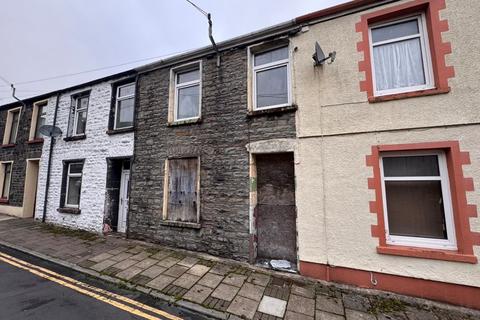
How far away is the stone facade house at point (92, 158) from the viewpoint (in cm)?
753

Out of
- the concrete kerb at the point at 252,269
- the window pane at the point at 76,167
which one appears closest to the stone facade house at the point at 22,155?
the window pane at the point at 76,167

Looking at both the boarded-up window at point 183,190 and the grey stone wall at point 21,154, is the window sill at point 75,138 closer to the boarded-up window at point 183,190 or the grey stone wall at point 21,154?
the grey stone wall at point 21,154

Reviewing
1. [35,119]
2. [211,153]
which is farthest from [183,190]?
[35,119]

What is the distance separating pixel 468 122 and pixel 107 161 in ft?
32.1

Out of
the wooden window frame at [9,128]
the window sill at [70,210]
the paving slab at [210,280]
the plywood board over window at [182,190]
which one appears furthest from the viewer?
the wooden window frame at [9,128]

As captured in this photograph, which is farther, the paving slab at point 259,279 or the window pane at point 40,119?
the window pane at point 40,119

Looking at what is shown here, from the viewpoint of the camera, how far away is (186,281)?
4.30 meters

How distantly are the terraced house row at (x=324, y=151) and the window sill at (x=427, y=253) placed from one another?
0.02 meters

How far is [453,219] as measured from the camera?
3.81 metres

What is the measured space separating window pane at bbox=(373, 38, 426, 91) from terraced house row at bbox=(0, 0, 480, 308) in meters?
0.02

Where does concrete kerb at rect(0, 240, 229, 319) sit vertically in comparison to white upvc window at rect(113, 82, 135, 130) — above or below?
below

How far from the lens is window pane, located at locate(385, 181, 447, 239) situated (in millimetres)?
3967

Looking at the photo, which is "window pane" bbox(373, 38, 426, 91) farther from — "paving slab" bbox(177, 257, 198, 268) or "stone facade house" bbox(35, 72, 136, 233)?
"stone facade house" bbox(35, 72, 136, 233)

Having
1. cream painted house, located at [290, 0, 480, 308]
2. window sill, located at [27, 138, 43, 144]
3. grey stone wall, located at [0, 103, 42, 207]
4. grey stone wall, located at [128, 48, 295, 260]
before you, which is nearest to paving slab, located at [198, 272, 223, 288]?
grey stone wall, located at [128, 48, 295, 260]
